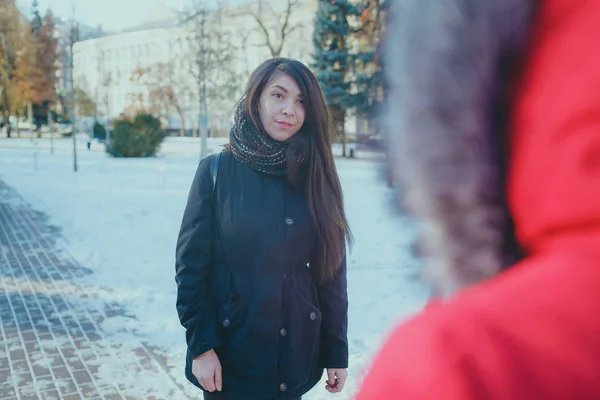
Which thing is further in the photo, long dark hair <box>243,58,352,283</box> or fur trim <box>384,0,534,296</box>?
long dark hair <box>243,58,352,283</box>

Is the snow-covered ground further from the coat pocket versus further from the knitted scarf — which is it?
the knitted scarf

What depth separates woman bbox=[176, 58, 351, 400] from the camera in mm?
2016

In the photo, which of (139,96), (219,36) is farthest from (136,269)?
(139,96)

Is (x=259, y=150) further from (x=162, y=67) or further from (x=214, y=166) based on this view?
(x=162, y=67)

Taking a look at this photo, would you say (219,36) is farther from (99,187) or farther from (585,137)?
(585,137)

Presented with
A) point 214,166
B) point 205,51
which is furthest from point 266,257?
point 205,51

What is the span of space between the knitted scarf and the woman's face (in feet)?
0.15

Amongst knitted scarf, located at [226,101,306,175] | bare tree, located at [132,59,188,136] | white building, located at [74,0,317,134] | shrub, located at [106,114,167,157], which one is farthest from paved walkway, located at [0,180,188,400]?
bare tree, located at [132,59,188,136]

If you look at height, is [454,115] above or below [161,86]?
below

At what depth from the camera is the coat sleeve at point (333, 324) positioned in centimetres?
223

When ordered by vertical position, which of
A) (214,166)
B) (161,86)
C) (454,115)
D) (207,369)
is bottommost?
(207,369)

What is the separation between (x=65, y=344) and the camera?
Answer: 462cm

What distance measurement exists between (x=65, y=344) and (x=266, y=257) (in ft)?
11.2

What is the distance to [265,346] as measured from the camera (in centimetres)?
203
